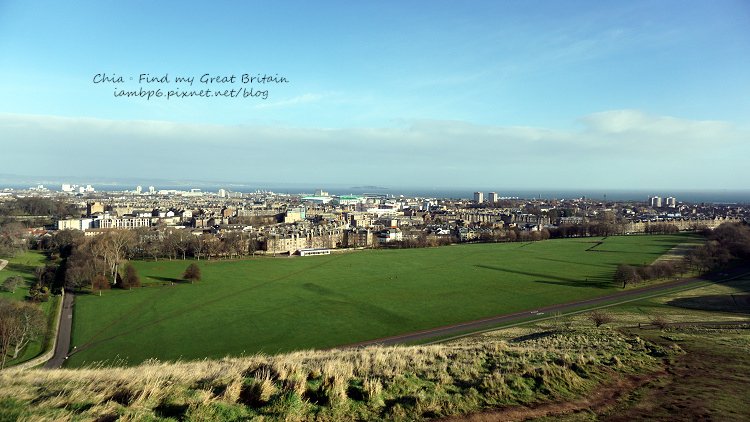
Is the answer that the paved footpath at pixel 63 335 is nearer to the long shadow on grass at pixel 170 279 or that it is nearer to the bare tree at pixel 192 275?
the long shadow on grass at pixel 170 279

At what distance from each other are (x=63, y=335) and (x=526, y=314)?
30.1 m

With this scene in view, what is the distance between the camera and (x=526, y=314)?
104 ft

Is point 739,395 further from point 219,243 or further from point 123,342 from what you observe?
point 219,243

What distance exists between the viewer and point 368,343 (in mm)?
24719

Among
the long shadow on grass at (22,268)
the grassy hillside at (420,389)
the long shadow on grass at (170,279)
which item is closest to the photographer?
the grassy hillside at (420,389)

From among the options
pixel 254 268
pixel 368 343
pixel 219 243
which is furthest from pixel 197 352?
pixel 219 243

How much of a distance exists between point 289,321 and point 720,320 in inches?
1038

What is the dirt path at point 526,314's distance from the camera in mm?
25734

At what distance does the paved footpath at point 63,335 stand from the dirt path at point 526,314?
48.0 feet

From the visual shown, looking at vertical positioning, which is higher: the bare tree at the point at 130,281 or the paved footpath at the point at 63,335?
the bare tree at the point at 130,281

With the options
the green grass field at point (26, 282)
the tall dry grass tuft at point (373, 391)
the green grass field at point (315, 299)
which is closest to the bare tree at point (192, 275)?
the green grass field at point (315, 299)

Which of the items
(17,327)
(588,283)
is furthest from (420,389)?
(588,283)

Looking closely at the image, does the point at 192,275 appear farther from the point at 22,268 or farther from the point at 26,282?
the point at 22,268

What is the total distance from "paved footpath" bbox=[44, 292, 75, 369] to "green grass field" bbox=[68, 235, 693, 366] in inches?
21.5
